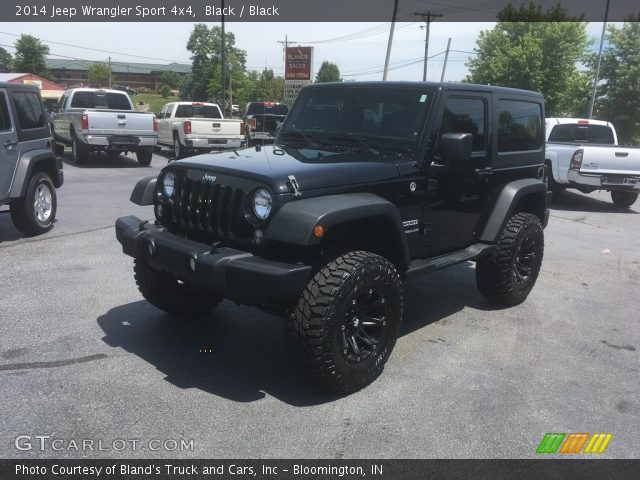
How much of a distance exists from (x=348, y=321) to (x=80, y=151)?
13925 millimetres

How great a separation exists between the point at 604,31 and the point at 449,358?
102 feet

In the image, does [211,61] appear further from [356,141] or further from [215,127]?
[356,141]

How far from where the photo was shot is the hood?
350 cm

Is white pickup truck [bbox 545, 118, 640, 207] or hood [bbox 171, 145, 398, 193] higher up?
hood [bbox 171, 145, 398, 193]

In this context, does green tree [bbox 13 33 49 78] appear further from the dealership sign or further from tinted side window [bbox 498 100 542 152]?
tinted side window [bbox 498 100 542 152]

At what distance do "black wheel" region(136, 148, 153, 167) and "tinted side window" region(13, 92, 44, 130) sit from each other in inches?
324

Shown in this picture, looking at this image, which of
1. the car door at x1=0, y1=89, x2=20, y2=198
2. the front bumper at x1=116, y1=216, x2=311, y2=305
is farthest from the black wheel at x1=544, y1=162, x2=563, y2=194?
the front bumper at x1=116, y1=216, x2=311, y2=305

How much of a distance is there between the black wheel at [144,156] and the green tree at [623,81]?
990 inches

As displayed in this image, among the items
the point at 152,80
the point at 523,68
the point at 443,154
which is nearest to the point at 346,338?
the point at 443,154

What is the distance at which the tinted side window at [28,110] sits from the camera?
724 centimetres

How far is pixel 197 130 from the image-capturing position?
16609 mm

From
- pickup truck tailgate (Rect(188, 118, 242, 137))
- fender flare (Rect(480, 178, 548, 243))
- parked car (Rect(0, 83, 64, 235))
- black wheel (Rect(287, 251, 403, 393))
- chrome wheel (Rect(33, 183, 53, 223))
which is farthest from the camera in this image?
pickup truck tailgate (Rect(188, 118, 242, 137))

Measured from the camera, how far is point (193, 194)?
3838mm

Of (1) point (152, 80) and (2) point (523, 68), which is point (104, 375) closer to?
(2) point (523, 68)
